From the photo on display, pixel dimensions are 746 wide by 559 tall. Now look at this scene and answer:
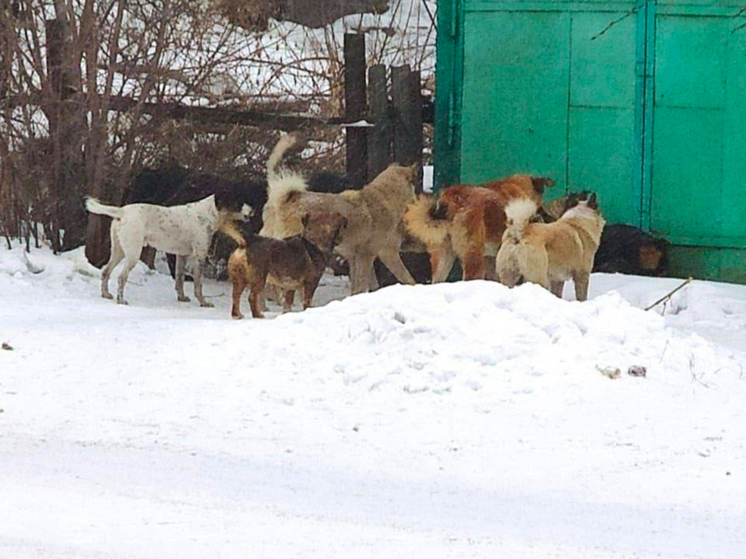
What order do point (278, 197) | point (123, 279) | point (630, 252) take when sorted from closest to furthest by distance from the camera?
point (123, 279) < point (278, 197) < point (630, 252)

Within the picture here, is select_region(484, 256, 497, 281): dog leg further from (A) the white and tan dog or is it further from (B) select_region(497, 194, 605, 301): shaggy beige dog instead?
(A) the white and tan dog

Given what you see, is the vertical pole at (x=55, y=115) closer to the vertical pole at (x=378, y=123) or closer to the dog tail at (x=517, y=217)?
the vertical pole at (x=378, y=123)

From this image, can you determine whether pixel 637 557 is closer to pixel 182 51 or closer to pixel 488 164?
pixel 488 164

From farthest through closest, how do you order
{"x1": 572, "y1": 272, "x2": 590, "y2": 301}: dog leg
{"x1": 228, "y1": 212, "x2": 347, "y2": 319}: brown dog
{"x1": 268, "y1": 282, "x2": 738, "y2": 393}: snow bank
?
1. {"x1": 572, "y1": 272, "x2": 590, "y2": 301}: dog leg
2. {"x1": 228, "y1": 212, "x2": 347, "y2": 319}: brown dog
3. {"x1": 268, "y1": 282, "x2": 738, "y2": 393}: snow bank

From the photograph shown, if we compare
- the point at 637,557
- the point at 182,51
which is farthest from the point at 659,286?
the point at 637,557

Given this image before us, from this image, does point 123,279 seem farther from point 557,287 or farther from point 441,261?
point 557,287

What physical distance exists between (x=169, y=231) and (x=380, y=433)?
5.39m

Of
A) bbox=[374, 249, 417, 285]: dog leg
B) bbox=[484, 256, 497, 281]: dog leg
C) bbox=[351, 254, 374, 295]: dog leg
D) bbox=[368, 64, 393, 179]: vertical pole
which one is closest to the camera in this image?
bbox=[484, 256, 497, 281]: dog leg

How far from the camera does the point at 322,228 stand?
11.8 m

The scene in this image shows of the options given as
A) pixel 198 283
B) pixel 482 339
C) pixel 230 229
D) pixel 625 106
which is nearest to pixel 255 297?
pixel 230 229

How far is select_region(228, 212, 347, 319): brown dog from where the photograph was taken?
1096 cm

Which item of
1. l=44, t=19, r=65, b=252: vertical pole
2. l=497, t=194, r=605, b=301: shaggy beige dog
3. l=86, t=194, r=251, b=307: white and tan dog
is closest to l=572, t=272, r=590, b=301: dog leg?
l=497, t=194, r=605, b=301: shaggy beige dog

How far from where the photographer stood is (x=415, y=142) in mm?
14227

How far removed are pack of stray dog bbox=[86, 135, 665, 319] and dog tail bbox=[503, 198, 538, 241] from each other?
1 centimetres
